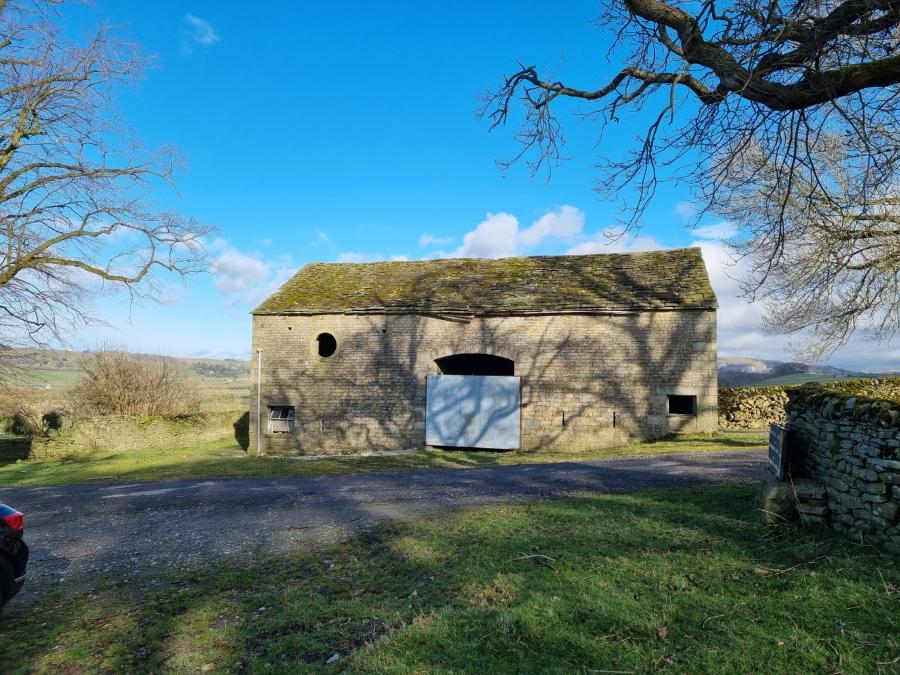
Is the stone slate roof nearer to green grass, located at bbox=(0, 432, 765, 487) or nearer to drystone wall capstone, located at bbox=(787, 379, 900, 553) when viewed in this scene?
green grass, located at bbox=(0, 432, 765, 487)

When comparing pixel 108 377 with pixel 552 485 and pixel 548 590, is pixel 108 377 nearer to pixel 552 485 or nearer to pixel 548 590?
pixel 552 485

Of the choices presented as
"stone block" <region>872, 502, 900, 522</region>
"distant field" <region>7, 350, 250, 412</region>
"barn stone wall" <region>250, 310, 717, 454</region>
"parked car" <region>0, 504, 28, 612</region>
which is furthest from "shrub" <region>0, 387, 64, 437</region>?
"stone block" <region>872, 502, 900, 522</region>

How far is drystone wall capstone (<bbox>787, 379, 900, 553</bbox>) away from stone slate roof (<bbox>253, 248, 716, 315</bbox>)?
9858 millimetres

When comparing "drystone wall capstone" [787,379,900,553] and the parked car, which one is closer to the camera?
the parked car

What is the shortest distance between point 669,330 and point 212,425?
18.9 metres

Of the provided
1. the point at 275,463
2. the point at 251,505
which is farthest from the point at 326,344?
the point at 251,505

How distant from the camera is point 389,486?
9633 millimetres

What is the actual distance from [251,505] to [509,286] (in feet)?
39.5

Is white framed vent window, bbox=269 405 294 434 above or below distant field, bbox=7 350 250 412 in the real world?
below

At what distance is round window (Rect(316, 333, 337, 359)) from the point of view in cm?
1847

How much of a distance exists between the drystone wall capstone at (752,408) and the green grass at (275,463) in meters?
3.67

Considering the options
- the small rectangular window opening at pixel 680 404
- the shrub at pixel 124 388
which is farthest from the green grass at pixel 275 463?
the shrub at pixel 124 388

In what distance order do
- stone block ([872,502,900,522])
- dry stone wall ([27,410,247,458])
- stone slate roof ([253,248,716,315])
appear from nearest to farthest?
stone block ([872,502,900,522]) < stone slate roof ([253,248,716,315]) < dry stone wall ([27,410,247,458])

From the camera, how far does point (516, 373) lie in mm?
16609
